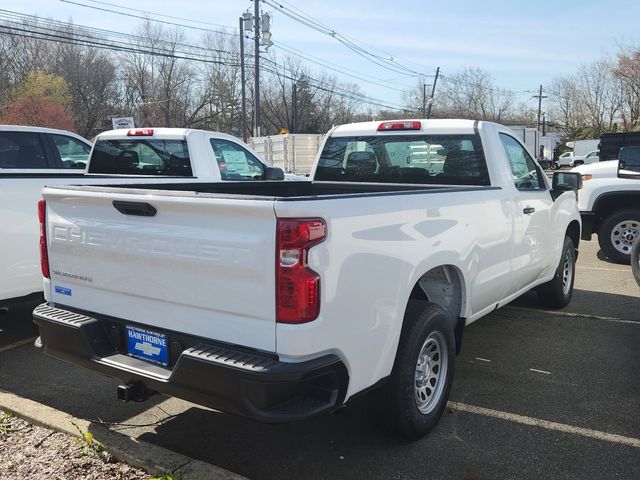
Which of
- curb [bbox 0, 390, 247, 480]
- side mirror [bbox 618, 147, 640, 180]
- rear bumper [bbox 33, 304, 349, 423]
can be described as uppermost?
side mirror [bbox 618, 147, 640, 180]

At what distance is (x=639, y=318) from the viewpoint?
6012 millimetres

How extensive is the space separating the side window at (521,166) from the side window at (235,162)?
378 centimetres

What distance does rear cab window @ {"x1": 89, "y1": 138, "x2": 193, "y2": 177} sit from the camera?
23.5 ft

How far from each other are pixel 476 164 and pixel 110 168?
493 cm

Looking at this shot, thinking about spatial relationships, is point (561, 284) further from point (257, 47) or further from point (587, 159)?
point (587, 159)

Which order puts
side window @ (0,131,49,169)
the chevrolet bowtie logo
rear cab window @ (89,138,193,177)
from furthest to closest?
rear cab window @ (89,138,193,177) → side window @ (0,131,49,169) → the chevrolet bowtie logo

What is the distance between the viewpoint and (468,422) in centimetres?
369

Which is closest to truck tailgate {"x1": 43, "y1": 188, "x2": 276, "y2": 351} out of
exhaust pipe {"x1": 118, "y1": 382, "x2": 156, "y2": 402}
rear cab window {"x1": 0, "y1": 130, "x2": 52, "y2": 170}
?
exhaust pipe {"x1": 118, "y1": 382, "x2": 156, "y2": 402}

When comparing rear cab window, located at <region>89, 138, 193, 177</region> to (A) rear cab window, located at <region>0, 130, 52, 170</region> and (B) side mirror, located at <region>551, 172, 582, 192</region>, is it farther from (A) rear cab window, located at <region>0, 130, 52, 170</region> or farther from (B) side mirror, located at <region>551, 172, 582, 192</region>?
(B) side mirror, located at <region>551, 172, 582, 192</region>

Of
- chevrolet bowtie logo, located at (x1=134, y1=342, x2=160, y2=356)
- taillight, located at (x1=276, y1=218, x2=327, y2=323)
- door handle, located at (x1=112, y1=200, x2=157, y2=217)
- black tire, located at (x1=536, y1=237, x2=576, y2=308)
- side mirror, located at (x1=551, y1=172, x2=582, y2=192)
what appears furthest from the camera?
black tire, located at (x1=536, y1=237, x2=576, y2=308)

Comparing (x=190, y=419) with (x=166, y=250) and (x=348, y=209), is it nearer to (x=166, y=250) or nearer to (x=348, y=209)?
(x=166, y=250)

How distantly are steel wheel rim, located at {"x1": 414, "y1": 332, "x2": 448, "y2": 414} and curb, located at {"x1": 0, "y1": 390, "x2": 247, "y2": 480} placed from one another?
118 centimetres

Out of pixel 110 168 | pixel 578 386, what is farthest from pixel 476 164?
pixel 110 168

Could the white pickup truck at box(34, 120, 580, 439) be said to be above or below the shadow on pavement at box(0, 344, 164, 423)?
above
